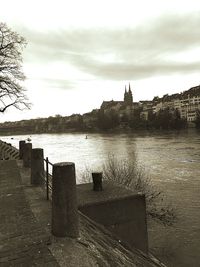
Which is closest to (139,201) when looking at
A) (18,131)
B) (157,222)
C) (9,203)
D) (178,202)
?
(9,203)

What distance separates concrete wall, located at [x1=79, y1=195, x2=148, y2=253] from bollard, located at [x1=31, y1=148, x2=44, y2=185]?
5.83 ft

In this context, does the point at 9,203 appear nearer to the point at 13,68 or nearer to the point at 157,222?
the point at 157,222

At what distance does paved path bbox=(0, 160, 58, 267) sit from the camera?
14.9 feet

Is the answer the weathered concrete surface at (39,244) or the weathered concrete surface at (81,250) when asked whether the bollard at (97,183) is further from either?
the weathered concrete surface at (81,250)

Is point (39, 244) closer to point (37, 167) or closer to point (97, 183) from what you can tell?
point (37, 167)

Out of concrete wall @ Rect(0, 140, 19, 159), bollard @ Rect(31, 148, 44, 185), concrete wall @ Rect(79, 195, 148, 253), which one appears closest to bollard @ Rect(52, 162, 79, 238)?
concrete wall @ Rect(79, 195, 148, 253)

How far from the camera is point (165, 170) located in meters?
32.5

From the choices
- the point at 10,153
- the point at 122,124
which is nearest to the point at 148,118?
the point at 122,124

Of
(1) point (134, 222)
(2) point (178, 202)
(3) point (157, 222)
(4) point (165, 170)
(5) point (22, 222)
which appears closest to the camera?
(5) point (22, 222)

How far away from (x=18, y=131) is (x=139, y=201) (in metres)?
187

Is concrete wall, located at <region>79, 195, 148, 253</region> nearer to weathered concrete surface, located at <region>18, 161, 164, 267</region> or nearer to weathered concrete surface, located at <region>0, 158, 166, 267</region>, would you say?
weathered concrete surface, located at <region>0, 158, 166, 267</region>

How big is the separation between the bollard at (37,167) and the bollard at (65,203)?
12.9 feet

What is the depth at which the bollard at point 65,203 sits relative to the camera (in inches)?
212

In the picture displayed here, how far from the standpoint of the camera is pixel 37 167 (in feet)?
30.6
